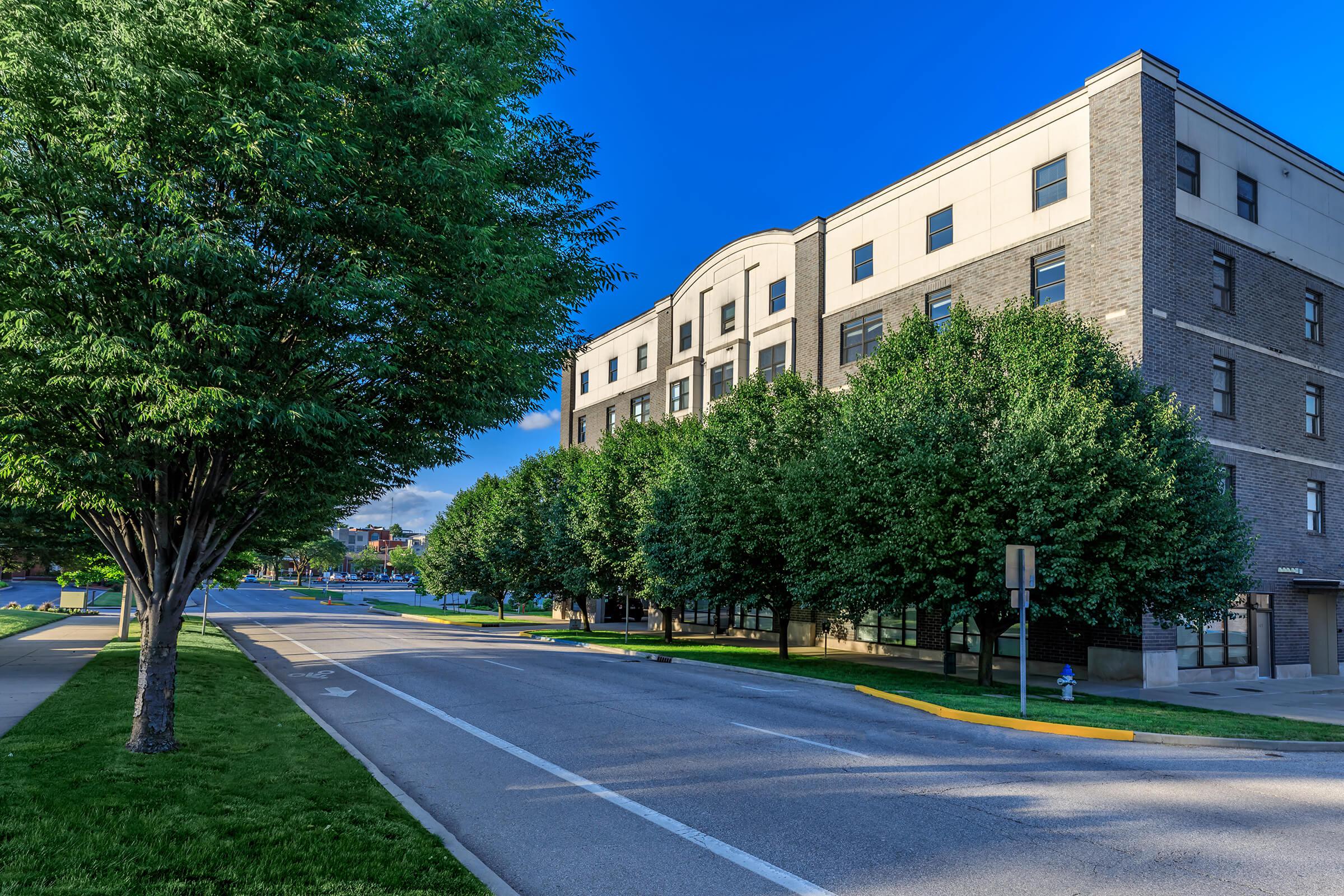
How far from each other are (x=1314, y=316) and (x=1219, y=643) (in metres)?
12.0

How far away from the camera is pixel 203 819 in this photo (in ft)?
23.3

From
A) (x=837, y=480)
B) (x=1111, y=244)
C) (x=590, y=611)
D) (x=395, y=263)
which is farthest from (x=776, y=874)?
(x=590, y=611)

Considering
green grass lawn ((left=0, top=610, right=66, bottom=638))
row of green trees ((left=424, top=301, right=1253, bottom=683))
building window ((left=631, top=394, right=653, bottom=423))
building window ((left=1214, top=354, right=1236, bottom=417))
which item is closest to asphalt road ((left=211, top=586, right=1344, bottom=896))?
row of green trees ((left=424, top=301, right=1253, bottom=683))

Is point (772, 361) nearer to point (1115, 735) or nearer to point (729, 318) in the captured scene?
point (729, 318)

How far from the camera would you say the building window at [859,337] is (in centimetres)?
3073

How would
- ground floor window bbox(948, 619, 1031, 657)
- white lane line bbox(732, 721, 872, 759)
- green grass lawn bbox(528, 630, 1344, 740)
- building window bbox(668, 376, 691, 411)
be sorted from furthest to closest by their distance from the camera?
building window bbox(668, 376, 691, 411) → ground floor window bbox(948, 619, 1031, 657) → green grass lawn bbox(528, 630, 1344, 740) → white lane line bbox(732, 721, 872, 759)

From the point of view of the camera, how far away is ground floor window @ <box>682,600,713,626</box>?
138 feet

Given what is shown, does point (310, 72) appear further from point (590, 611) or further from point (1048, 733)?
point (590, 611)

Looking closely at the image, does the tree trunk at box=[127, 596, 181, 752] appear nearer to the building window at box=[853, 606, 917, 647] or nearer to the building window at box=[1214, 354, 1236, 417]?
the building window at box=[853, 606, 917, 647]

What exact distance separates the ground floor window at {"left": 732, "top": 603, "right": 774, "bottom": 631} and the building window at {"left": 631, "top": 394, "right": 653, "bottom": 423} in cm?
1230

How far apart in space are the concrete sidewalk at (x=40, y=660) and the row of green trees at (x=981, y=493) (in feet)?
52.8

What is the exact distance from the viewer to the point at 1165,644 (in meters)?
21.8

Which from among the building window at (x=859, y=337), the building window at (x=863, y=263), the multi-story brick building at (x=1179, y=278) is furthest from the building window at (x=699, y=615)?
the building window at (x=863, y=263)

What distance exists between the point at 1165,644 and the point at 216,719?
2218cm
